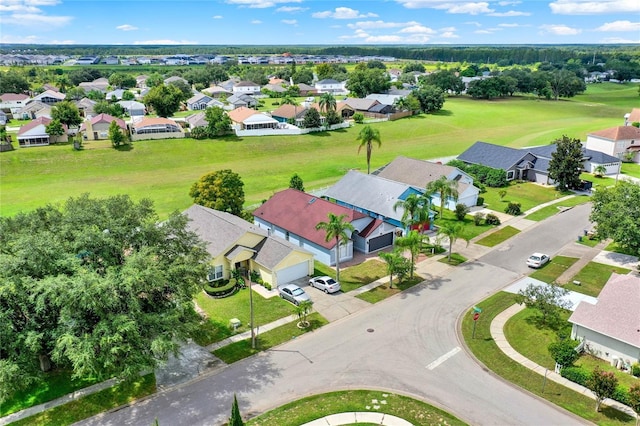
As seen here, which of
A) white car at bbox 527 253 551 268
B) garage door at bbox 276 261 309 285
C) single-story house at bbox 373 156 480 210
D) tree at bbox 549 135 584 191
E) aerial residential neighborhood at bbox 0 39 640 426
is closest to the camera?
aerial residential neighborhood at bbox 0 39 640 426

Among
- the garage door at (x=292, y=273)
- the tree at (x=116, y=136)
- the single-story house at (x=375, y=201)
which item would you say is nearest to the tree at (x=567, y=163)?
the single-story house at (x=375, y=201)

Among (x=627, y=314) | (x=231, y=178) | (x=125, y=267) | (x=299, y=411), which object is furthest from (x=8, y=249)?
(x=627, y=314)

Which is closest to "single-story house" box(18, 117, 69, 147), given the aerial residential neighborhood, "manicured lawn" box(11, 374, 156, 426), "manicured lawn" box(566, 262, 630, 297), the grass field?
the grass field

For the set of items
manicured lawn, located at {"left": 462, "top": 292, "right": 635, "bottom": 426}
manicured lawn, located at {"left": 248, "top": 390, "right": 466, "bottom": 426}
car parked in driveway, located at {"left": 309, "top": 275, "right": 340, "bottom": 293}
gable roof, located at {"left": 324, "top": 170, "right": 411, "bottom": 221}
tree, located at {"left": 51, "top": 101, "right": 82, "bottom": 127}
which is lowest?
manicured lawn, located at {"left": 462, "top": 292, "right": 635, "bottom": 426}

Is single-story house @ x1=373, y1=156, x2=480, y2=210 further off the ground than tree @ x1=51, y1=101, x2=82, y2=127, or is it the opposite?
tree @ x1=51, y1=101, x2=82, y2=127

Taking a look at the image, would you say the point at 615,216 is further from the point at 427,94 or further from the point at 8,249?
the point at 427,94

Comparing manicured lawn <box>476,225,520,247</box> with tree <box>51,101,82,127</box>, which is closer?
manicured lawn <box>476,225,520,247</box>

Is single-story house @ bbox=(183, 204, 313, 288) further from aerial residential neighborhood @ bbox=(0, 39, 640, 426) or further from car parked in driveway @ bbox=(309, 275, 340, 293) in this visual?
car parked in driveway @ bbox=(309, 275, 340, 293)

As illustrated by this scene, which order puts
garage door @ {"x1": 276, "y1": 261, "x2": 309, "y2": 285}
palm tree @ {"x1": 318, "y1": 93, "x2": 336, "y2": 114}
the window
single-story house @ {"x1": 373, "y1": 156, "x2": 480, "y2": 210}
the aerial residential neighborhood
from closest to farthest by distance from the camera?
the aerial residential neighborhood, garage door @ {"x1": 276, "y1": 261, "x2": 309, "y2": 285}, the window, single-story house @ {"x1": 373, "y1": 156, "x2": 480, "y2": 210}, palm tree @ {"x1": 318, "y1": 93, "x2": 336, "y2": 114}
